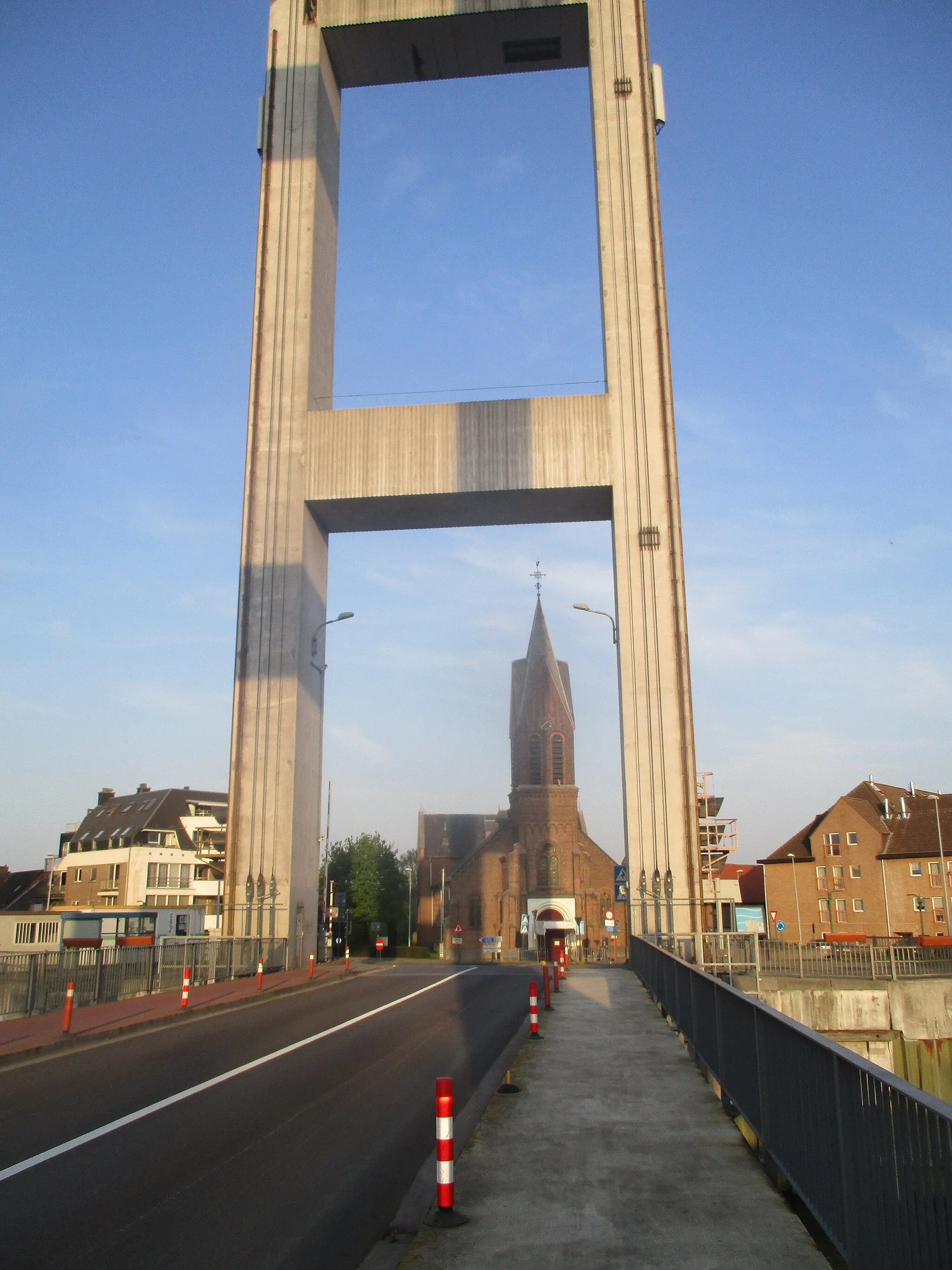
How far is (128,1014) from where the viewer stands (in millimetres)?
17188

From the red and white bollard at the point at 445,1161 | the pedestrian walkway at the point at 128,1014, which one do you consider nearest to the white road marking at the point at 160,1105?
the pedestrian walkway at the point at 128,1014

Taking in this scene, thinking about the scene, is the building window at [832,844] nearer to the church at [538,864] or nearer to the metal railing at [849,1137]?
the church at [538,864]

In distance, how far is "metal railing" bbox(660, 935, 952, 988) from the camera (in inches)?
1005

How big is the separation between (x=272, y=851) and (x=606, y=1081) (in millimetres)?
20179

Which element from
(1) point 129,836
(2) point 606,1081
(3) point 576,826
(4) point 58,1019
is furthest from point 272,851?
(1) point 129,836

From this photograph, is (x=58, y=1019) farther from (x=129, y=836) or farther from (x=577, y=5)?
(x=129, y=836)

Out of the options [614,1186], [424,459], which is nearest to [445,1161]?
[614,1186]

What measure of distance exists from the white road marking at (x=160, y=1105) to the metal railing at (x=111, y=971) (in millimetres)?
4474

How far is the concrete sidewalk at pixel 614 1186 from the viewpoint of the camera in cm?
532

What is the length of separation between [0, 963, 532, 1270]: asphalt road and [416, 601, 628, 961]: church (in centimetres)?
5804

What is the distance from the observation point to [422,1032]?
15.2 meters

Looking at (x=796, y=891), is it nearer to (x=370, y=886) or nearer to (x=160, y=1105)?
(x=370, y=886)

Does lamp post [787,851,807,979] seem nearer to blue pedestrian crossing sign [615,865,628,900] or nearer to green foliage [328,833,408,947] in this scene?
green foliage [328,833,408,947]

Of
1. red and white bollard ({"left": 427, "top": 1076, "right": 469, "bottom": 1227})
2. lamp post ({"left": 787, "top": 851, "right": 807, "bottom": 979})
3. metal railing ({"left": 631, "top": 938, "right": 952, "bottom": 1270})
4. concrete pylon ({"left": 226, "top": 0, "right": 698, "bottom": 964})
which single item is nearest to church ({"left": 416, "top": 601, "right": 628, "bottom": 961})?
lamp post ({"left": 787, "top": 851, "right": 807, "bottom": 979})
